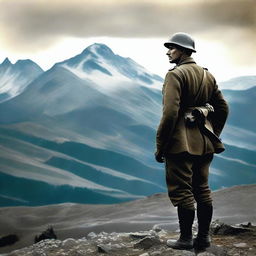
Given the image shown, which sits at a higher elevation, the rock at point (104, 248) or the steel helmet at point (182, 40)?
the steel helmet at point (182, 40)

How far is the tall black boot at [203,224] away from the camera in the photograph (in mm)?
6480

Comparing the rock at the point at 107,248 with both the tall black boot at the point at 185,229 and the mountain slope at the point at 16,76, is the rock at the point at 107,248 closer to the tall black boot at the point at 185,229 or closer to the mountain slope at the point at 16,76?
the tall black boot at the point at 185,229

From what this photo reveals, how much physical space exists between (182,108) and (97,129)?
361ft

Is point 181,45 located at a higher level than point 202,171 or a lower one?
higher

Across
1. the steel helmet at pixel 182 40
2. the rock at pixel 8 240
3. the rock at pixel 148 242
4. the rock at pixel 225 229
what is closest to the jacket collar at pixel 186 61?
the steel helmet at pixel 182 40

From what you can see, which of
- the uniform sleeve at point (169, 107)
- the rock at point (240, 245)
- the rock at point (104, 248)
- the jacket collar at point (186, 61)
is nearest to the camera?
the uniform sleeve at point (169, 107)

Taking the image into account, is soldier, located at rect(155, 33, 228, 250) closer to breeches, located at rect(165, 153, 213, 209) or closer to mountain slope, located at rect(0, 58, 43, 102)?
breeches, located at rect(165, 153, 213, 209)

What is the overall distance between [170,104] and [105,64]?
12072 centimetres

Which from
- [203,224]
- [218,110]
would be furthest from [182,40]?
[203,224]

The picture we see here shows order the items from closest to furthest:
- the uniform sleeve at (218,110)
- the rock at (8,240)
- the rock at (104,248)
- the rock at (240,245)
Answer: the uniform sleeve at (218,110)
the rock at (240,245)
the rock at (104,248)
the rock at (8,240)

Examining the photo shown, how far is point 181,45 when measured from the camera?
20.7ft

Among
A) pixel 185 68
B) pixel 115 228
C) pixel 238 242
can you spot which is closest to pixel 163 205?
pixel 115 228

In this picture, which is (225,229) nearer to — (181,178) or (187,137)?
(181,178)

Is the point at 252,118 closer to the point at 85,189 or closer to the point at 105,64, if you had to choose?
the point at 105,64
